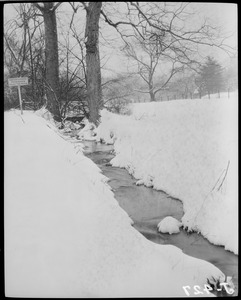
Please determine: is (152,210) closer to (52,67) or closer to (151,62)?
(151,62)

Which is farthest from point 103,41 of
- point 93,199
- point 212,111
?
point 93,199

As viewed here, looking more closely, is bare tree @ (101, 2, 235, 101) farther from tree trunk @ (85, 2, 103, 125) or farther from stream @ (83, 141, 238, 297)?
stream @ (83, 141, 238, 297)

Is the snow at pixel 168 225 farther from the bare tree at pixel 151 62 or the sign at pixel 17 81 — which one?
the sign at pixel 17 81

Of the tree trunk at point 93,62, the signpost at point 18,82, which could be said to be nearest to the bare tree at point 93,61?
the tree trunk at point 93,62

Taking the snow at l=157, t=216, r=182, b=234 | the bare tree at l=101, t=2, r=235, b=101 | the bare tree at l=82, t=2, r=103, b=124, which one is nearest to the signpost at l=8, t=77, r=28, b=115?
the bare tree at l=82, t=2, r=103, b=124

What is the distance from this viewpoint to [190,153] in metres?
2.24

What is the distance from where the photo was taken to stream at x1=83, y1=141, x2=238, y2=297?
217 cm

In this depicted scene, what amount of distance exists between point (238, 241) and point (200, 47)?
1.22 m

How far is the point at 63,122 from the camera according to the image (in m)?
2.46

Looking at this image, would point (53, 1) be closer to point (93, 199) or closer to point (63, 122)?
point (63, 122)

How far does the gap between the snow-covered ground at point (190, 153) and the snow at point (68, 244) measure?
287 mm

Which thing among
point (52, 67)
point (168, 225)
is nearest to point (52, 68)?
point (52, 67)

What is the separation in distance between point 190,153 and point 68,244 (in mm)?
928

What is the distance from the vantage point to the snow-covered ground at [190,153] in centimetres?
Answer: 216
